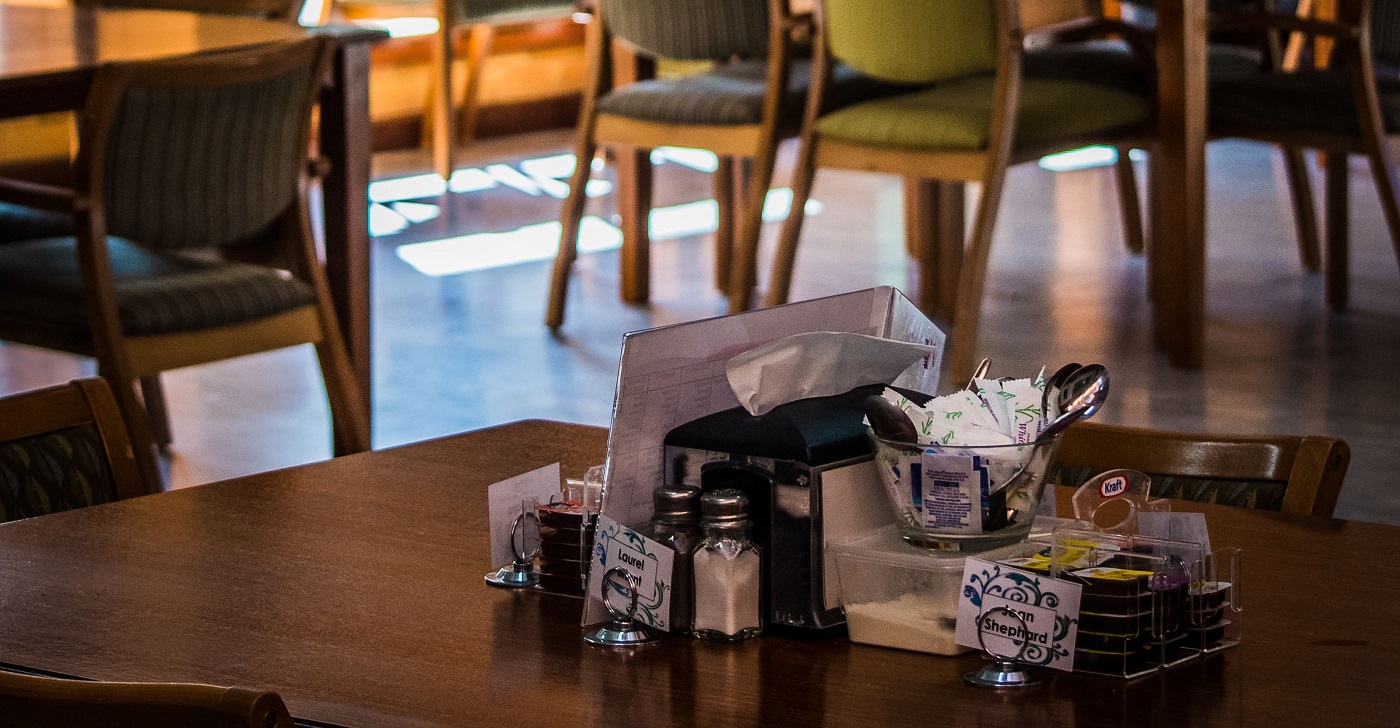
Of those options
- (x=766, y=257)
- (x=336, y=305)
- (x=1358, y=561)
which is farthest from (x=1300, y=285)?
(x=1358, y=561)

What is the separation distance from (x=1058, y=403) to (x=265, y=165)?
195 centimetres

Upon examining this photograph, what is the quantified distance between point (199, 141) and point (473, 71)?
175 inches

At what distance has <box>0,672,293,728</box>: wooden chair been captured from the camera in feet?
2.80

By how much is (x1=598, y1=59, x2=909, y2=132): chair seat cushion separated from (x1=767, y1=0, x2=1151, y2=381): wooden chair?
18 cm

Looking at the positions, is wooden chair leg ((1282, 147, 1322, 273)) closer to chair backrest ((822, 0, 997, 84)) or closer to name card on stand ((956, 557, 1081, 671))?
chair backrest ((822, 0, 997, 84))

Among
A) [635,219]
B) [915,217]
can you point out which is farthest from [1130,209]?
[635,219]

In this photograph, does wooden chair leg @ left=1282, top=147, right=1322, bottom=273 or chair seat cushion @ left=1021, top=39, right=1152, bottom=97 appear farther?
wooden chair leg @ left=1282, top=147, right=1322, bottom=273

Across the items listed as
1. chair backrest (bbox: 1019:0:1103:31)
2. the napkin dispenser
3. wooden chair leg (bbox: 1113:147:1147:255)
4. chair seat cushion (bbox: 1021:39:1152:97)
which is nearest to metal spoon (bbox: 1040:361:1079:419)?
the napkin dispenser

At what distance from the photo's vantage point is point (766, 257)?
17.1 ft

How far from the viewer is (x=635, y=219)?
4.61m

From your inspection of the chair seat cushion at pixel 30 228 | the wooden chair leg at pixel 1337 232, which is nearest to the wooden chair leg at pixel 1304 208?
the wooden chair leg at pixel 1337 232

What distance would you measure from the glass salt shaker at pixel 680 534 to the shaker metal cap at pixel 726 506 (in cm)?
2

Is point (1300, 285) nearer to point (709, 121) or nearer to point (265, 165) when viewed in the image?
point (709, 121)

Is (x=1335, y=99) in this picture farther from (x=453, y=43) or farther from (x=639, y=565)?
(x=453, y=43)
